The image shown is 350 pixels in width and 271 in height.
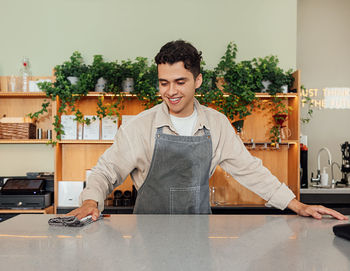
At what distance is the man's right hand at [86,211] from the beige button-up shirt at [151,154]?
178mm

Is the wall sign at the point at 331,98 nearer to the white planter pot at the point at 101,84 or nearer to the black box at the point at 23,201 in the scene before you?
the white planter pot at the point at 101,84

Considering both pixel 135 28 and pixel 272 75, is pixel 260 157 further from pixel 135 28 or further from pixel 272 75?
pixel 135 28

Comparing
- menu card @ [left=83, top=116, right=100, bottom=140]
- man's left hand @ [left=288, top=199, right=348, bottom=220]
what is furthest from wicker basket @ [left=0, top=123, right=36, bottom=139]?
man's left hand @ [left=288, top=199, right=348, bottom=220]

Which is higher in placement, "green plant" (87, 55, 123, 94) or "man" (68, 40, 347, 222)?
"green plant" (87, 55, 123, 94)

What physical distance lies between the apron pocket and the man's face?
446mm

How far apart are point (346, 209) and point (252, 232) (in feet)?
8.80

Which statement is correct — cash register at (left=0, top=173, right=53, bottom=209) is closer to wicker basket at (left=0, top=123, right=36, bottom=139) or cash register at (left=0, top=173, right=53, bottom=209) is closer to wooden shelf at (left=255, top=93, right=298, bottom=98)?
wicker basket at (left=0, top=123, right=36, bottom=139)

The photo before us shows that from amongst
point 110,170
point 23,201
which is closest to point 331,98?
point 110,170

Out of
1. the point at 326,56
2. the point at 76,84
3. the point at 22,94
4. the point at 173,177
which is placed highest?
the point at 326,56

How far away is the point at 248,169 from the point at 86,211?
940 millimetres

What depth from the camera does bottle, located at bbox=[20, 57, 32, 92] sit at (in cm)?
352

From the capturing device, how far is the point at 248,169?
5.96ft

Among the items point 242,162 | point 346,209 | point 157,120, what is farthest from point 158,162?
point 346,209

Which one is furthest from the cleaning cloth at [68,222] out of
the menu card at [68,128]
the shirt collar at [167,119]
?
the menu card at [68,128]
